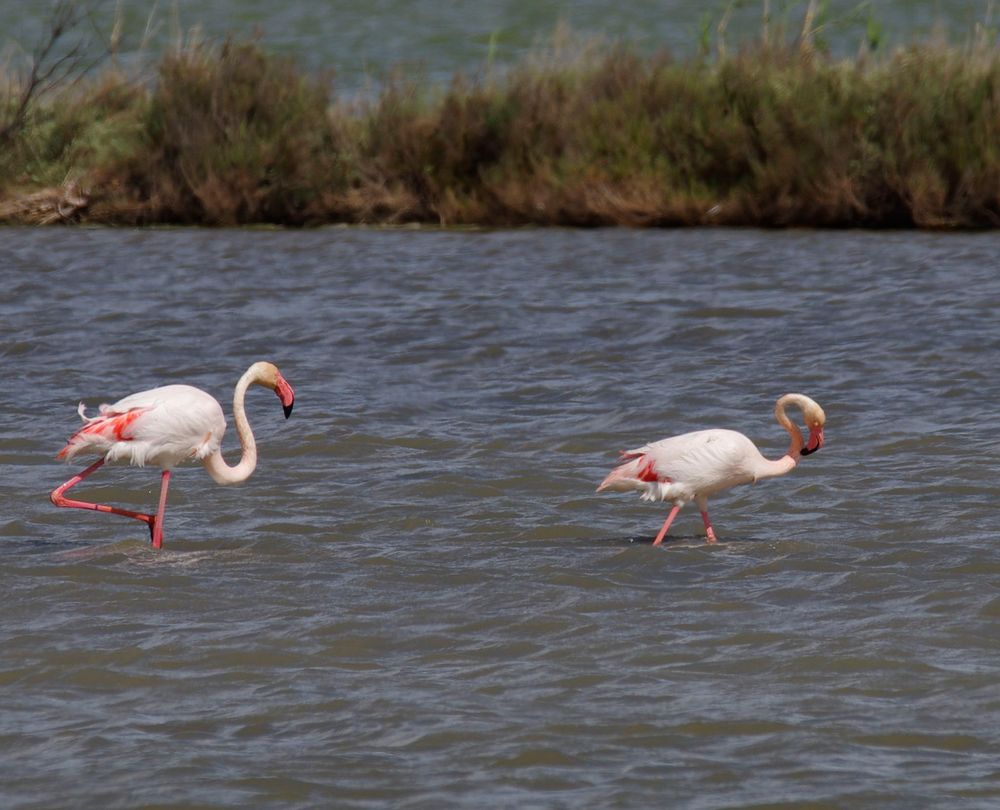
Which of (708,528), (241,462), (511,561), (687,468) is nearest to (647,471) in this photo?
(687,468)

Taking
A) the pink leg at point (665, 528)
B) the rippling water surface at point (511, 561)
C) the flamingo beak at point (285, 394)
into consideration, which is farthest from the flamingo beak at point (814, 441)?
the flamingo beak at point (285, 394)

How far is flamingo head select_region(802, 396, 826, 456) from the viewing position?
309 inches

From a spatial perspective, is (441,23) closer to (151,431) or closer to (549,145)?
(549,145)

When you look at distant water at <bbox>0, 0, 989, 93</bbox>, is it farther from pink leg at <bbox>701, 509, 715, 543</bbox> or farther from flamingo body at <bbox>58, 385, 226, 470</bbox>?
pink leg at <bbox>701, 509, 715, 543</bbox>

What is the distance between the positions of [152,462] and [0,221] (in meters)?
11.2

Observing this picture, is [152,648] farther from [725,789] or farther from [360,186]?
[360,186]

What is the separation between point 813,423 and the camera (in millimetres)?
7863

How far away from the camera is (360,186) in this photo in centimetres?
1805

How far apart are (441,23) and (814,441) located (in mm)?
29915

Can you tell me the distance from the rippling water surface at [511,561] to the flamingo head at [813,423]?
0.32 m

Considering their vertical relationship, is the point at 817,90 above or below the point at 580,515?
above

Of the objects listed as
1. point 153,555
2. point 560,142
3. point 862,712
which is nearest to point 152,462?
point 153,555

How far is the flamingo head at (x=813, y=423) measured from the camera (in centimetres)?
784

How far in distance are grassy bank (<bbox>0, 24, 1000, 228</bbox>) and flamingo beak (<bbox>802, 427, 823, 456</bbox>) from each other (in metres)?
8.85
